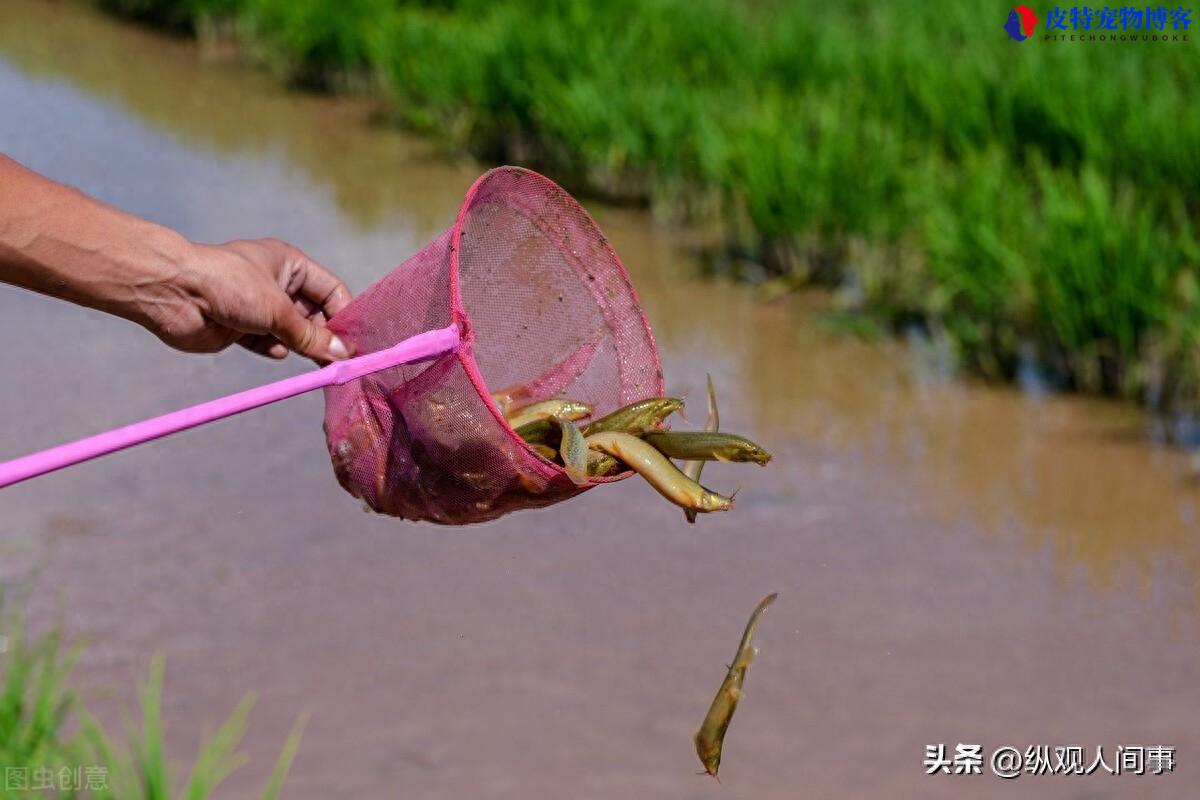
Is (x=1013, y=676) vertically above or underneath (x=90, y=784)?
underneath

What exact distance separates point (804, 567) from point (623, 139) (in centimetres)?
322

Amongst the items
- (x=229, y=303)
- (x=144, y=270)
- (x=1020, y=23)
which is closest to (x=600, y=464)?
(x=229, y=303)

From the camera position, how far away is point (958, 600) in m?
4.66

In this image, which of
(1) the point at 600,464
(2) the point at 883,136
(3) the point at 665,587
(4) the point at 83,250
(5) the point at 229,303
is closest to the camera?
(4) the point at 83,250

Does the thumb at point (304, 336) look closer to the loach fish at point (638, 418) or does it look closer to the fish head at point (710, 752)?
the loach fish at point (638, 418)

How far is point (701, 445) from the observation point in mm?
2701

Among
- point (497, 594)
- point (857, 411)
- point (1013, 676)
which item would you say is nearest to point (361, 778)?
point (497, 594)

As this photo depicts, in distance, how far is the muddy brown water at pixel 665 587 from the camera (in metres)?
3.97

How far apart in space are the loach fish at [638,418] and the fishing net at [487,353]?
10 centimetres

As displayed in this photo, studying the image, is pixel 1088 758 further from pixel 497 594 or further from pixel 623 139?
pixel 623 139

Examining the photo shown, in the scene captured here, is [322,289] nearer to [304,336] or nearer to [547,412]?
[304,336]

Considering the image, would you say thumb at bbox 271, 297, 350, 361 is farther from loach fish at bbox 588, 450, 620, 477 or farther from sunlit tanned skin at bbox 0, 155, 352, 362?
loach fish at bbox 588, 450, 620, 477

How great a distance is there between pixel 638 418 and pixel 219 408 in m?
0.78

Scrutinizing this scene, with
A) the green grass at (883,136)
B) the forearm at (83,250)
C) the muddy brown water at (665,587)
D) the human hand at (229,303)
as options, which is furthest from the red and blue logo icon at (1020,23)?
the forearm at (83,250)
